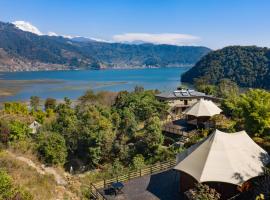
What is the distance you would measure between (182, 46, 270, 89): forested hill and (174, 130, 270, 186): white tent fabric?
96.9 m

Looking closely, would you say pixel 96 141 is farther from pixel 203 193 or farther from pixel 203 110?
pixel 203 193

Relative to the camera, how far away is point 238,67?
128250 millimetres

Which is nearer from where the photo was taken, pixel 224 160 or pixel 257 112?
pixel 224 160

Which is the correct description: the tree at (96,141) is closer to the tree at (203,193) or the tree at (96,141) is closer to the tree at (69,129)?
the tree at (69,129)

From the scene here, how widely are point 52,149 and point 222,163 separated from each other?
13.4m

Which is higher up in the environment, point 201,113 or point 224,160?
point 224,160

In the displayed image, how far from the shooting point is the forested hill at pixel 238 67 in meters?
118

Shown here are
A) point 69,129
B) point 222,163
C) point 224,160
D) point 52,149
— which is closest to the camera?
point 222,163

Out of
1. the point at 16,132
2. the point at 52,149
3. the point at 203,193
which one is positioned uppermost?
the point at 203,193

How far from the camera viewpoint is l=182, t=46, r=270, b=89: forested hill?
118 meters

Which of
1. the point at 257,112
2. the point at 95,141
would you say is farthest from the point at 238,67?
the point at 257,112

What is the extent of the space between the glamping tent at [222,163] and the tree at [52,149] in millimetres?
10569

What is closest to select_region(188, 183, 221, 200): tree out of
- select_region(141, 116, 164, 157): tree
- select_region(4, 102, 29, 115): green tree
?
select_region(141, 116, 164, 157): tree

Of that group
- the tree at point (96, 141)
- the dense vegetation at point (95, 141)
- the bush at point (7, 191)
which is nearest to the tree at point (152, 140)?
the dense vegetation at point (95, 141)
